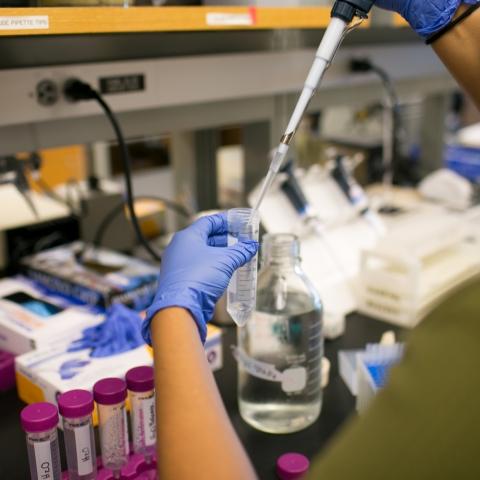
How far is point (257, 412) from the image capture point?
3.49 feet

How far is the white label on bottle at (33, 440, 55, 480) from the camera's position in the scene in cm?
80

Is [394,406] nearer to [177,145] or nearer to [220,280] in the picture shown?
[220,280]

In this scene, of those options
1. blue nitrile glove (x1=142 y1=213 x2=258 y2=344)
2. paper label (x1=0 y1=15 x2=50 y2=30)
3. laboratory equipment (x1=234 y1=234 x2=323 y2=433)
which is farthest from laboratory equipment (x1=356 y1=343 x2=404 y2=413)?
paper label (x1=0 y1=15 x2=50 y2=30)

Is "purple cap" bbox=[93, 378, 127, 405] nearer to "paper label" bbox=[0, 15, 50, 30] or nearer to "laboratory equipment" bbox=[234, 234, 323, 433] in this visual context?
"laboratory equipment" bbox=[234, 234, 323, 433]

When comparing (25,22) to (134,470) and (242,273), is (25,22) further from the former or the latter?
(134,470)

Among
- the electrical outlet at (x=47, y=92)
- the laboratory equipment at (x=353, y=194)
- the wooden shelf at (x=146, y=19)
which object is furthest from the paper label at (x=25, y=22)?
the laboratory equipment at (x=353, y=194)

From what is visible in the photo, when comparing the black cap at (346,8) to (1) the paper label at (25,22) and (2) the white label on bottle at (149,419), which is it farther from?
(2) the white label on bottle at (149,419)

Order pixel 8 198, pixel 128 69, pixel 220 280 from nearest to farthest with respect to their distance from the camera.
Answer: pixel 220 280 → pixel 128 69 → pixel 8 198

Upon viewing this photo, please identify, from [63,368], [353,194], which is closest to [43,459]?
[63,368]

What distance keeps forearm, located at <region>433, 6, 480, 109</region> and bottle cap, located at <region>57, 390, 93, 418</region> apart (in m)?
0.71

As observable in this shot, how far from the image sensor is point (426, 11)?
3.25ft

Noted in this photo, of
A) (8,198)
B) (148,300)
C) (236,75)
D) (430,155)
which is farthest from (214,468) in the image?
(430,155)

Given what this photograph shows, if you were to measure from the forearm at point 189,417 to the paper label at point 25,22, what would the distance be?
1.63ft

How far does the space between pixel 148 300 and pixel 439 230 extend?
803mm
